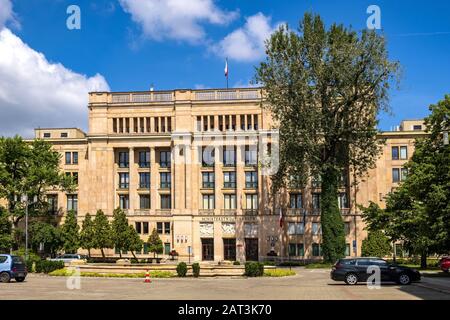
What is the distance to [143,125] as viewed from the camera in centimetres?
8094

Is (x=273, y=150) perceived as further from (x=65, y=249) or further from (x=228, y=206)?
(x=65, y=249)

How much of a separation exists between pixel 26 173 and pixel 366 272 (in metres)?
52.2

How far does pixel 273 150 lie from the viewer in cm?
5866

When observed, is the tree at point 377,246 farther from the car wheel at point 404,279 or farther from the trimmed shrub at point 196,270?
the car wheel at point 404,279

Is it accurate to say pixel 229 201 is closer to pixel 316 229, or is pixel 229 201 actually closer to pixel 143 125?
pixel 316 229

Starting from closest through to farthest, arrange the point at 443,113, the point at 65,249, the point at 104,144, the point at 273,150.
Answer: the point at 443,113
the point at 273,150
the point at 65,249
the point at 104,144

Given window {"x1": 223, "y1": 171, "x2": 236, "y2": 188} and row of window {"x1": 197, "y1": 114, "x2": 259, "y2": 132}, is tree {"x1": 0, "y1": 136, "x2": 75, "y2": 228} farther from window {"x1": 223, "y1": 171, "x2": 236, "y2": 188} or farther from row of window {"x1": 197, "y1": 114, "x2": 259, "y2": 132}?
window {"x1": 223, "y1": 171, "x2": 236, "y2": 188}

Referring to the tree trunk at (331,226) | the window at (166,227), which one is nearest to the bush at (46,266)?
the tree trunk at (331,226)

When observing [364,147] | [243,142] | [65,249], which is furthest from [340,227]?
[65,249]

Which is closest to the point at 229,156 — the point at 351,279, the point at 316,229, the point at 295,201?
the point at 295,201

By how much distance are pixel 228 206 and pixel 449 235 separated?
1743 inches

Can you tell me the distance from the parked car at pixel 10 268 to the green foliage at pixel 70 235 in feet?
127

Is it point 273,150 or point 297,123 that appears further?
point 273,150
